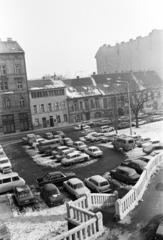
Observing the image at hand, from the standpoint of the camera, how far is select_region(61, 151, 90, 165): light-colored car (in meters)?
33.4

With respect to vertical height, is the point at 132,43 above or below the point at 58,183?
above

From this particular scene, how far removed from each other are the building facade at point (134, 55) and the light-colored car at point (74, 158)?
49044 millimetres

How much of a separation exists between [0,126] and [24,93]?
7.97m

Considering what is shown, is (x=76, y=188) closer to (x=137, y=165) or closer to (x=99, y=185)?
(x=99, y=185)

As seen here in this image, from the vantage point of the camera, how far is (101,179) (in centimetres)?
2420

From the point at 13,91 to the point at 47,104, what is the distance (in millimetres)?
7194

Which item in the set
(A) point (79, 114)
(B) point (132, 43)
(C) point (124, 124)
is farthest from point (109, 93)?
(B) point (132, 43)

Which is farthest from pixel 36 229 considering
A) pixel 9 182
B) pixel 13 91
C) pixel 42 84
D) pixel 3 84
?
pixel 42 84

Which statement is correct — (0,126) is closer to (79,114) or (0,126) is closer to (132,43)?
(79,114)

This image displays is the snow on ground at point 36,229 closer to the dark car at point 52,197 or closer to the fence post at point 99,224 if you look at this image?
the dark car at point 52,197

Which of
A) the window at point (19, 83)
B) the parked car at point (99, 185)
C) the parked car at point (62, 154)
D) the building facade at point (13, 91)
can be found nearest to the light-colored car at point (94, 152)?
the parked car at point (62, 154)

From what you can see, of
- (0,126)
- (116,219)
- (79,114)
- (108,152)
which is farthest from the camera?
(79,114)

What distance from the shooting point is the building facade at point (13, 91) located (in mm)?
59875

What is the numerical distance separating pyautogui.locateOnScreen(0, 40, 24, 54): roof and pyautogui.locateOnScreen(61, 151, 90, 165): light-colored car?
1325 inches
